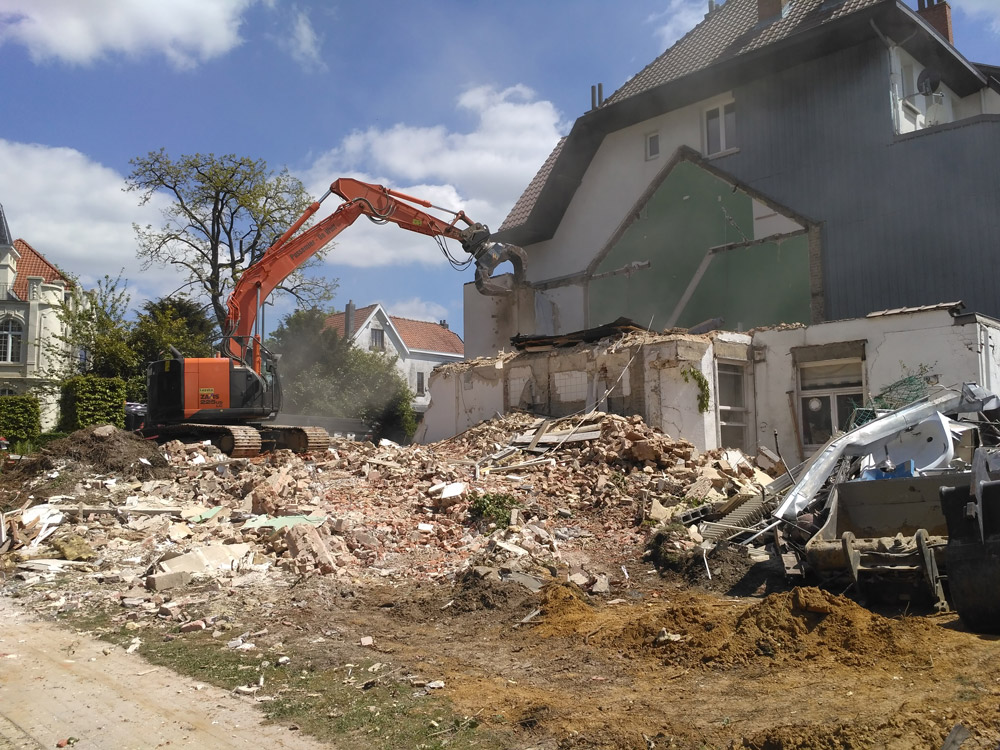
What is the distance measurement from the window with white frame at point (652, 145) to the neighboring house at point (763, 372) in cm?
761

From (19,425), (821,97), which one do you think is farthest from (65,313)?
(821,97)

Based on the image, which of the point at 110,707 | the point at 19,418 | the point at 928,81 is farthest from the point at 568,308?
the point at 110,707

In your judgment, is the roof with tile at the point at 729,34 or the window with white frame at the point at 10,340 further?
the window with white frame at the point at 10,340

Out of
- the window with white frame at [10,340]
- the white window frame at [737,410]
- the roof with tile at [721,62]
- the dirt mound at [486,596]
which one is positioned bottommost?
the dirt mound at [486,596]

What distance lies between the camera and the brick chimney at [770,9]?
2125 cm

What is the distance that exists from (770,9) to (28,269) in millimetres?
37288

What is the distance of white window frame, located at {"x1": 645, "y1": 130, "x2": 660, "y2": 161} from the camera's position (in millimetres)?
22516

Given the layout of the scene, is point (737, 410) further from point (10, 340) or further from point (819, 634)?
point (10, 340)

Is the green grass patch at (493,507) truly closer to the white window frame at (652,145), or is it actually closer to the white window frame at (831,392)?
the white window frame at (831,392)

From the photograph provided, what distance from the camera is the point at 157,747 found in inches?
184

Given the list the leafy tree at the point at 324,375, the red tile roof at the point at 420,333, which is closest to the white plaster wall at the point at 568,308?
the leafy tree at the point at 324,375

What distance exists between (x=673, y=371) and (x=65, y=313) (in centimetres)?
2751

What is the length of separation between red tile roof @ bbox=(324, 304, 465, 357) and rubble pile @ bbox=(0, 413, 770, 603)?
106 feet

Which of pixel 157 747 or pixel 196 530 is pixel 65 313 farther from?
pixel 157 747
